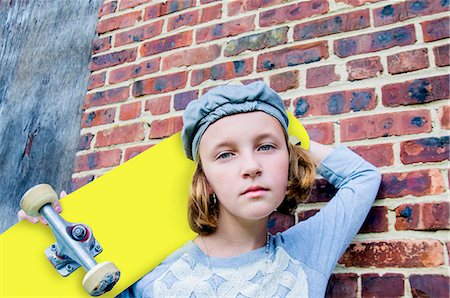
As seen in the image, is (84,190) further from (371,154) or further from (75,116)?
(371,154)

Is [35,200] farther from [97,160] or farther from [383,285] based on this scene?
[383,285]

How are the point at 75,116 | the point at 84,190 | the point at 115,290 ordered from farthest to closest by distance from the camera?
the point at 75,116 < the point at 84,190 < the point at 115,290

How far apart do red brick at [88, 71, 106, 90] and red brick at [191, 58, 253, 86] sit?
17.8 inches

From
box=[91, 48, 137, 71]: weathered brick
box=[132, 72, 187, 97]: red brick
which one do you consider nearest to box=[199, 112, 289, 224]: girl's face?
box=[132, 72, 187, 97]: red brick

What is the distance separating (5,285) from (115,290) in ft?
0.97

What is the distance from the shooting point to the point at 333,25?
1.78 metres

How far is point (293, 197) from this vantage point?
1.55 meters

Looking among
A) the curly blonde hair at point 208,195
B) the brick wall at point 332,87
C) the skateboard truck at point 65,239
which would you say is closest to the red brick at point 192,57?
the brick wall at point 332,87

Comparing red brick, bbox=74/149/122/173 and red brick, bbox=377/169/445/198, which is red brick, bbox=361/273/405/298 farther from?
red brick, bbox=74/149/122/173

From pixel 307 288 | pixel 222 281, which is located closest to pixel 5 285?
pixel 222 281

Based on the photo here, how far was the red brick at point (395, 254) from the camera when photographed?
1400 millimetres

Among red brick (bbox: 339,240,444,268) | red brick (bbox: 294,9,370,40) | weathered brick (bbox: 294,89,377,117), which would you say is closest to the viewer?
red brick (bbox: 339,240,444,268)

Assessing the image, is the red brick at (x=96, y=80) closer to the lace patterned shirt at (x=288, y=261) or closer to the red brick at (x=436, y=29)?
the lace patterned shirt at (x=288, y=261)

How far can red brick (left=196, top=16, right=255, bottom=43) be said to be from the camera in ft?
6.42
